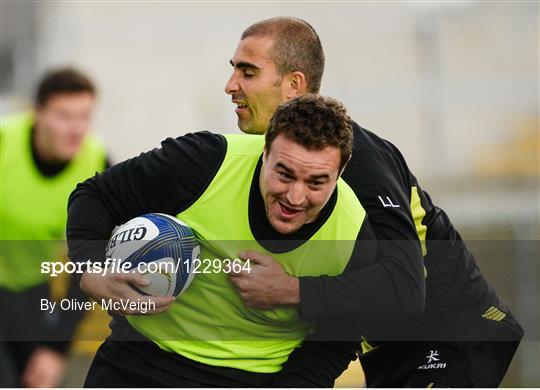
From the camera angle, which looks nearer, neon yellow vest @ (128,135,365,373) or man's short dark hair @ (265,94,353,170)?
man's short dark hair @ (265,94,353,170)

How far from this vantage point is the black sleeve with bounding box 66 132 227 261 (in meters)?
2.88

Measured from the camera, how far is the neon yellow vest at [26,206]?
14.5 ft

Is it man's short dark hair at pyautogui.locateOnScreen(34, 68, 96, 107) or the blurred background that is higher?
man's short dark hair at pyautogui.locateOnScreen(34, 68, 96, 107)

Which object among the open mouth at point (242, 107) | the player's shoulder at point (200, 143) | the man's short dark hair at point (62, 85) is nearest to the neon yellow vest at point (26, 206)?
the man's short dark hair at point (62, 85)

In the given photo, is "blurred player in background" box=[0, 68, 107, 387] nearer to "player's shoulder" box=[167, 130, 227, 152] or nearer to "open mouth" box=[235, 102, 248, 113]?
"open mouth" box=[235, 102, 248, 113]

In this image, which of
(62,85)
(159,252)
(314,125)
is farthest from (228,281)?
(62,85)

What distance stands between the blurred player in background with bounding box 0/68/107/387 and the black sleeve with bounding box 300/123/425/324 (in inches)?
73.6

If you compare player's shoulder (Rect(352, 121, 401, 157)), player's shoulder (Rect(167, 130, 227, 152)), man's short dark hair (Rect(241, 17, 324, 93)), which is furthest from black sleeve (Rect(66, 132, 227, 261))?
man's short dark hair (Rect(241, 17, 324, 93))

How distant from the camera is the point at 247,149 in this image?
9.77ft

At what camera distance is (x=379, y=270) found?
287 centimetres

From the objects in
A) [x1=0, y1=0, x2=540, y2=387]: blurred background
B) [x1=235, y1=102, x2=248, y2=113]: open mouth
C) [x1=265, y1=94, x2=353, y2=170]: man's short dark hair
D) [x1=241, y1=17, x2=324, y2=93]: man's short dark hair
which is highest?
[x1=241, y1=17, x2=324, y2=93]: man's short dark hair

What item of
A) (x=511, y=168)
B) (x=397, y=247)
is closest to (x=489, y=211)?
(x=511, y=168)

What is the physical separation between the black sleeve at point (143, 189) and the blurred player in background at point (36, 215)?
1523 mm

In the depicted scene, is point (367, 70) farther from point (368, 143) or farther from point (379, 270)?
point (379, 270)
